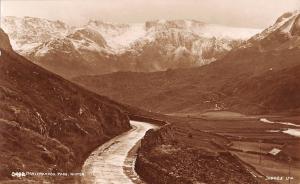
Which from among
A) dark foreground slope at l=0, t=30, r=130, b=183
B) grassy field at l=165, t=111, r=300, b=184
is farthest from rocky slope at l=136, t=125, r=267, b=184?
grassy field at l=165, t=111, r=300, b=184

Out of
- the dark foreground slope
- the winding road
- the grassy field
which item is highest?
the dark foreground slope

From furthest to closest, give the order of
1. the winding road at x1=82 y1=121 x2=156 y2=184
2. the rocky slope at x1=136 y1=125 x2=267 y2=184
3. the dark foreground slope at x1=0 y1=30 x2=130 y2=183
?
the rocky slope at x1=136 y1=125 x2=267 y2=184, the winding road at x1=82 y1=121 x2=156 y2=184, the dark foreground slope at x1=0 y1=30 x2=130 y2=183

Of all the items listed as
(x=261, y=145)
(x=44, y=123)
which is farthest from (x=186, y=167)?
(x=261, y=145)

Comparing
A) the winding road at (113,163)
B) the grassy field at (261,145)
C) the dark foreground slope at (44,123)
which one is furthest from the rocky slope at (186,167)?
the grassy field at (261,145)

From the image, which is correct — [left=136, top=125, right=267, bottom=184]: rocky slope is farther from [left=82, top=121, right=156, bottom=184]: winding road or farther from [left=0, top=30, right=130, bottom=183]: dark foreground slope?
[left=0, top=30, right=130, bottom=183]: dark foreground slope

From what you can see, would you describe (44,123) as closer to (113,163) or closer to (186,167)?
(113,163)

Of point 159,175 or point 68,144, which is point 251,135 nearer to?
point 68,144

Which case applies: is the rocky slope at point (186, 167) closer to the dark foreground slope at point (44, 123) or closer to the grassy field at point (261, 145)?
the dark foreground slope at point (44, 123)
